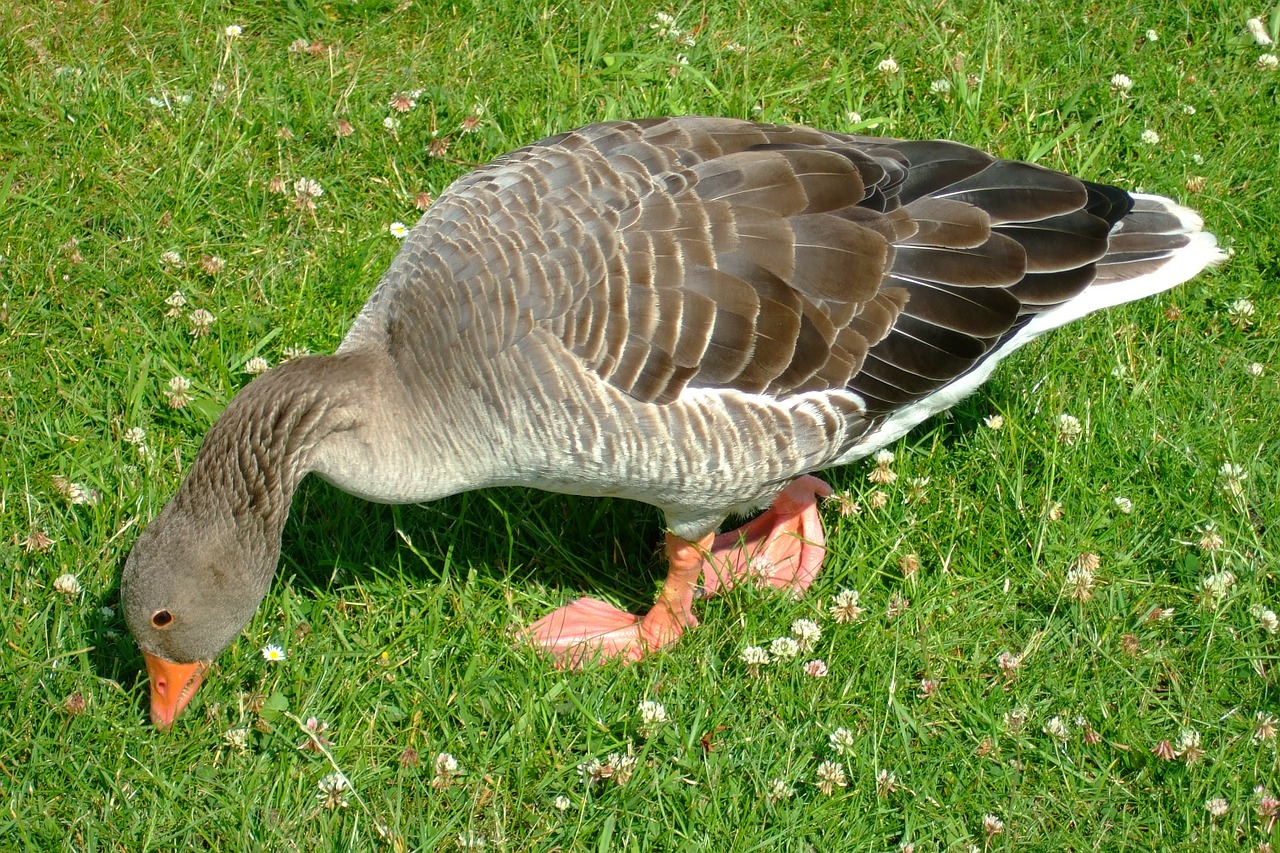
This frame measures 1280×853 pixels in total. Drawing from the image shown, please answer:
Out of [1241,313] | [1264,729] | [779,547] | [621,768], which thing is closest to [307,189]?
[779,547]

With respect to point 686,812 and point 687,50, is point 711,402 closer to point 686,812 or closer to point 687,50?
point 686,812

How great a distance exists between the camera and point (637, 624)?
185 inches

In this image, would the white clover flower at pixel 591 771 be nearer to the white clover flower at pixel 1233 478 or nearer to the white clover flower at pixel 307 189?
the white clover flower at pixel 1233 478

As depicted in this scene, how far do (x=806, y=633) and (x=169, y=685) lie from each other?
2121mm

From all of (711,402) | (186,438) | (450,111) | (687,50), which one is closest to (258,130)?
(450,111)

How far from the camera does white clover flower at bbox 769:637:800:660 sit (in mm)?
4285

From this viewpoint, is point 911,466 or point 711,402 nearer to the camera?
point 711,402

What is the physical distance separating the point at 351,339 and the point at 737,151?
60.2 inches

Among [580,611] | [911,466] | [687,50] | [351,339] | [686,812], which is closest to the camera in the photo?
[686,812]

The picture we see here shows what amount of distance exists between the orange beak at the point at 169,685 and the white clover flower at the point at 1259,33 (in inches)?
235

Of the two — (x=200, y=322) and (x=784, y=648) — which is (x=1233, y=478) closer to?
(x=784, y=648)

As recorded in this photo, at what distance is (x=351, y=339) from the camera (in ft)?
14.0

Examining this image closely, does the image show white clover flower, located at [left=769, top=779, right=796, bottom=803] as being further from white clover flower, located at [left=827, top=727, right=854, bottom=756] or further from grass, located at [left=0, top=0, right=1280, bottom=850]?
white clover flower, located at [left=827, top=727, right=854, bottom=756]

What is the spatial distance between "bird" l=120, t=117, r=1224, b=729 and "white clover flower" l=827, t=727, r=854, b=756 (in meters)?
0.75
